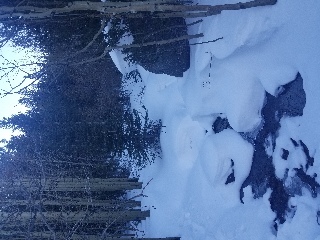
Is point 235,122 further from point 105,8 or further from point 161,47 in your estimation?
point 105,8

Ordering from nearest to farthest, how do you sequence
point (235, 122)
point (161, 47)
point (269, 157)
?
point (269, 157)
point (235, 122)
point (161, 47)

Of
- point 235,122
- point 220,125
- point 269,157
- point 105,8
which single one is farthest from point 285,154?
point 105,8

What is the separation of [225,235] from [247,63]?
211 centimetres

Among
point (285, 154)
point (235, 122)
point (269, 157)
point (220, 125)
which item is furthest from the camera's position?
point (220, 125)

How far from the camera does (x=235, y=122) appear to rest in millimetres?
4531

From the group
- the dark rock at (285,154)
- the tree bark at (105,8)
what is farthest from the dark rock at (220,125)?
the tree bark at (105,8)

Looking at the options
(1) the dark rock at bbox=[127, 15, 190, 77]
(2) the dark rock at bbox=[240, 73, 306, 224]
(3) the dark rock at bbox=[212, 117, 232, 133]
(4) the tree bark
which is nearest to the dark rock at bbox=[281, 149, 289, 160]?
(2) the dark rock at bbox=[240, 73, 306, 224]

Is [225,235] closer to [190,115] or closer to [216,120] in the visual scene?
[216,120]

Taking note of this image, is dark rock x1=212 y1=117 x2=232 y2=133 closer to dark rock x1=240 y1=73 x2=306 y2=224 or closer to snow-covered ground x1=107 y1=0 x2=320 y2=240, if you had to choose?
snow-covered ground x1=107 y1=0 x2=320 y2=240

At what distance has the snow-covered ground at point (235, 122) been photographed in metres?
3.52

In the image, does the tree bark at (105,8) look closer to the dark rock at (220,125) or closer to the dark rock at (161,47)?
the dark rock at (161,47)

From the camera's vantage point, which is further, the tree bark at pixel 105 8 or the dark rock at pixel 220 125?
the dark rock at pixel 220 125

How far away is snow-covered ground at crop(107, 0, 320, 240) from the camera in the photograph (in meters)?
3.52

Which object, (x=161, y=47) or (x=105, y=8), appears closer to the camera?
(x=105, y=8)
